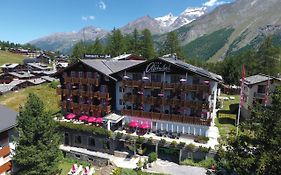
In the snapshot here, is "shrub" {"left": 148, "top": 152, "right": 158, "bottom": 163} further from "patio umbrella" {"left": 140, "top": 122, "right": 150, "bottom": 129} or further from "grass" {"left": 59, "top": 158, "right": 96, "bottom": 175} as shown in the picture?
"grass" {"left": 59, "top": 158, "right": 96, "bottom": 175}

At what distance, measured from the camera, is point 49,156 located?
101 ft

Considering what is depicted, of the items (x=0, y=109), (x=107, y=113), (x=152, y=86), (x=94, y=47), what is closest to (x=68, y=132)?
(x=107, y=113)

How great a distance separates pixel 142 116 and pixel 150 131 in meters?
2.81

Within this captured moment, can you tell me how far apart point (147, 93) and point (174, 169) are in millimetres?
13067

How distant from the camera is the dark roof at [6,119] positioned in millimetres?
30797

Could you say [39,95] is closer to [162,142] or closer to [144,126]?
[144,126]

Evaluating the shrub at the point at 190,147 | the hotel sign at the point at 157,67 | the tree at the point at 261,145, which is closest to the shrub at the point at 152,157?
the shrub at the point at 190,147

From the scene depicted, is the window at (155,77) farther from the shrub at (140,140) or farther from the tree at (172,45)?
the tree at (172,45)

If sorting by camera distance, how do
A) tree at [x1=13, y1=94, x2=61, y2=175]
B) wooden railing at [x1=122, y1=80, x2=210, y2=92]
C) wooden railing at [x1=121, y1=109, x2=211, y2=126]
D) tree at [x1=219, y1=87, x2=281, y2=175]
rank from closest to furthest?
tree at [x1=219, y1=87, x2=281, y2=175] → tree at [x1=13, y1=94, x2=61, y2=175] → wooden railing at [x1=122, y1=80, x2=210, y2=92] → wooden railing at [x1=121, y1=109, x2=211, y2=126]

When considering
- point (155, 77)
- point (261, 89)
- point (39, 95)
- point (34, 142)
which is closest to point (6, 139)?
point (34, 142)

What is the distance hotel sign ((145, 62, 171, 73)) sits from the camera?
40250 mm

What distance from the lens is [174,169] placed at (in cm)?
3616

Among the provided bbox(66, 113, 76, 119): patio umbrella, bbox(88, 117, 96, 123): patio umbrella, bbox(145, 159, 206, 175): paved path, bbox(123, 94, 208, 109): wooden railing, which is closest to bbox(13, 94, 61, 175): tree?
bbox(88, 117, 96, 123): patio umbrella

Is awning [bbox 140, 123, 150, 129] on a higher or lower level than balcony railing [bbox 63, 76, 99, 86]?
lower
